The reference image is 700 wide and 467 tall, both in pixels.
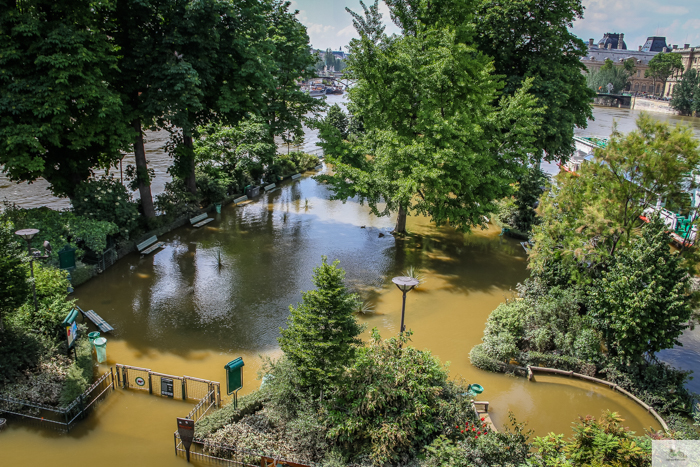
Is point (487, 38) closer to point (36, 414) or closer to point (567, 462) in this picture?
point (567, 462)

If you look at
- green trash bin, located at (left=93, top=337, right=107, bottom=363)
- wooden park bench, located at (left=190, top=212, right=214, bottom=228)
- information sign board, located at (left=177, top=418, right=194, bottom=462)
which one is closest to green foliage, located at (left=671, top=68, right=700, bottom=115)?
wooden park bench, located at (left=190, top=212, right=214, bottom=228)

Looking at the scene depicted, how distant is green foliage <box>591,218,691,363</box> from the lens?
38.4ft

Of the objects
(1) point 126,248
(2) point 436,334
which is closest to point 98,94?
(1) point 126,248

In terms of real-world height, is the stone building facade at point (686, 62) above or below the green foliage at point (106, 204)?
above

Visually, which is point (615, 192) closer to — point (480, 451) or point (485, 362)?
point (485, 362)

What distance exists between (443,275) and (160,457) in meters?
13.3

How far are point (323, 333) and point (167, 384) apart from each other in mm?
4689

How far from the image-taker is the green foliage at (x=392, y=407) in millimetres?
9492

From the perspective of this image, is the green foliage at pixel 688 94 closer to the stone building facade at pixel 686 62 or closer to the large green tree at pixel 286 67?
the stone building facade at pixel 686 62

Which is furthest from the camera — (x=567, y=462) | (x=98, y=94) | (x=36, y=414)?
(x=98, y=94)

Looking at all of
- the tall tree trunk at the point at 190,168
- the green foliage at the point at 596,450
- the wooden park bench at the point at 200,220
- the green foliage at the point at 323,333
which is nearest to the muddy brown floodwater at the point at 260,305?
the wooden park bench at the point at 200,220

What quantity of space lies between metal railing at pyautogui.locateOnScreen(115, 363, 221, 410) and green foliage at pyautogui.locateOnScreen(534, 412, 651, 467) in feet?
24.0

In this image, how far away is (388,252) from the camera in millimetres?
21922

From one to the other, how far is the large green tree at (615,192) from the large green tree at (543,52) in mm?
10819
